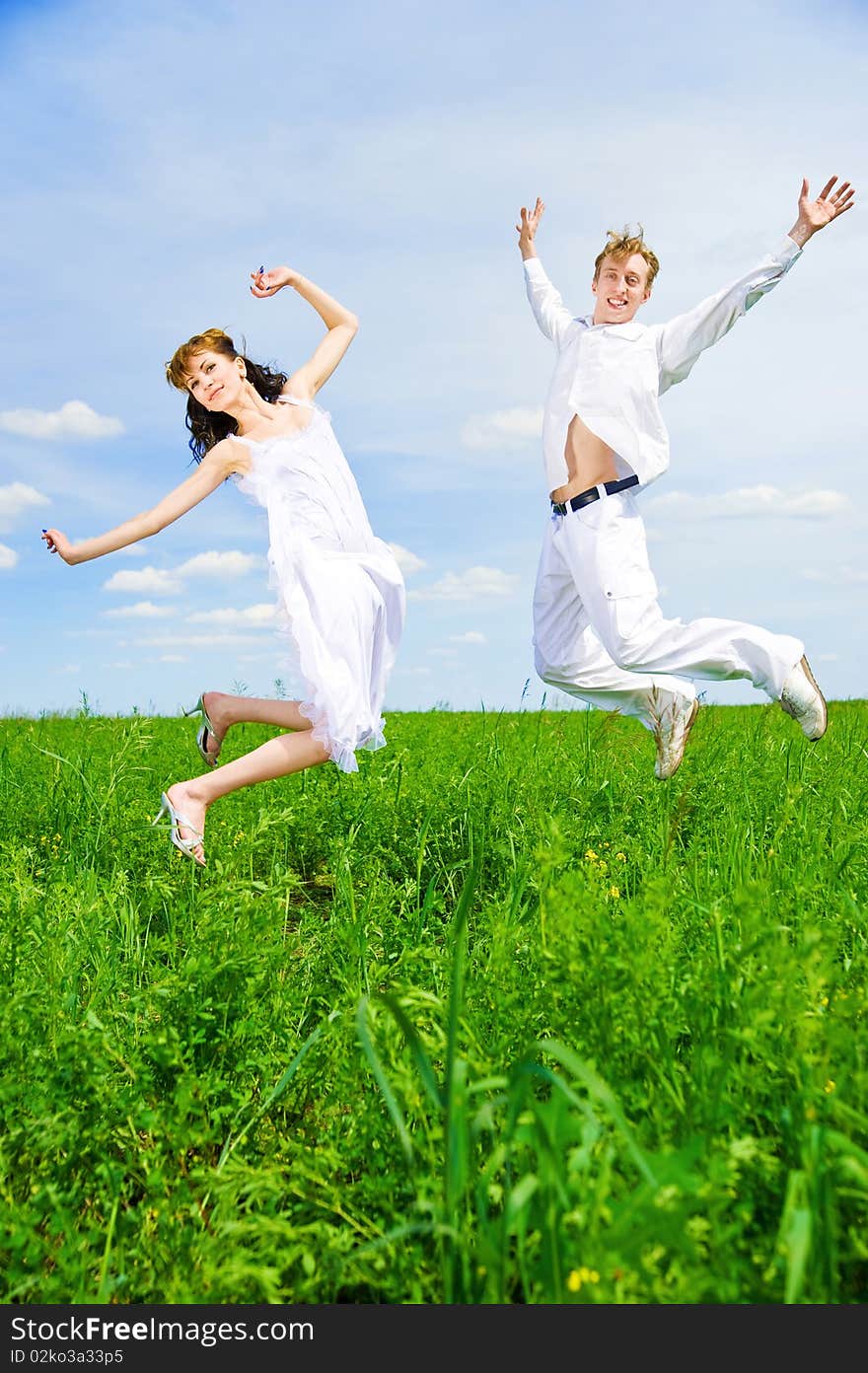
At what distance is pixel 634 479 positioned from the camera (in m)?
5.73

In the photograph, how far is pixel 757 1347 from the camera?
1696 millimetres

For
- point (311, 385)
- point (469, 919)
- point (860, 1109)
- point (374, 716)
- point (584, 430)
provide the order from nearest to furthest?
point (860, 1109) < point (469, 919) < point (374, 716) < point (311, 385) < point (584, 430)

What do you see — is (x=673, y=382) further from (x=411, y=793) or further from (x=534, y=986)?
(x=534, y=986)

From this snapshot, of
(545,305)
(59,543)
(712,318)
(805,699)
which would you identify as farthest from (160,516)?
(805,699)

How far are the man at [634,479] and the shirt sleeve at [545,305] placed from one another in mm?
16

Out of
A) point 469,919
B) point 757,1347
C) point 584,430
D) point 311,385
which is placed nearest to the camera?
point 757,1347

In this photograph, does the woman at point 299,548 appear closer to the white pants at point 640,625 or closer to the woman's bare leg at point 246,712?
the woman's bare leg at point 246,712

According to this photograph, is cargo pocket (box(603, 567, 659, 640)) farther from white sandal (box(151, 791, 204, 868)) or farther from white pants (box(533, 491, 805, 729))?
white sandal (box(151, 791, 204, 868))

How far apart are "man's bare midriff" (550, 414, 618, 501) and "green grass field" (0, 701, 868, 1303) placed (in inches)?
86.4

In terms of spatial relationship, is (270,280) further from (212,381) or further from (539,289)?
(539,289)

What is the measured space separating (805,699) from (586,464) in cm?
170

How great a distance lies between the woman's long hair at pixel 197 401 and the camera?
5328mm

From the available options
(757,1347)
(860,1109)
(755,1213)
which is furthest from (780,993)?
(757,1347)

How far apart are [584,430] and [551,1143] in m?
4.66
